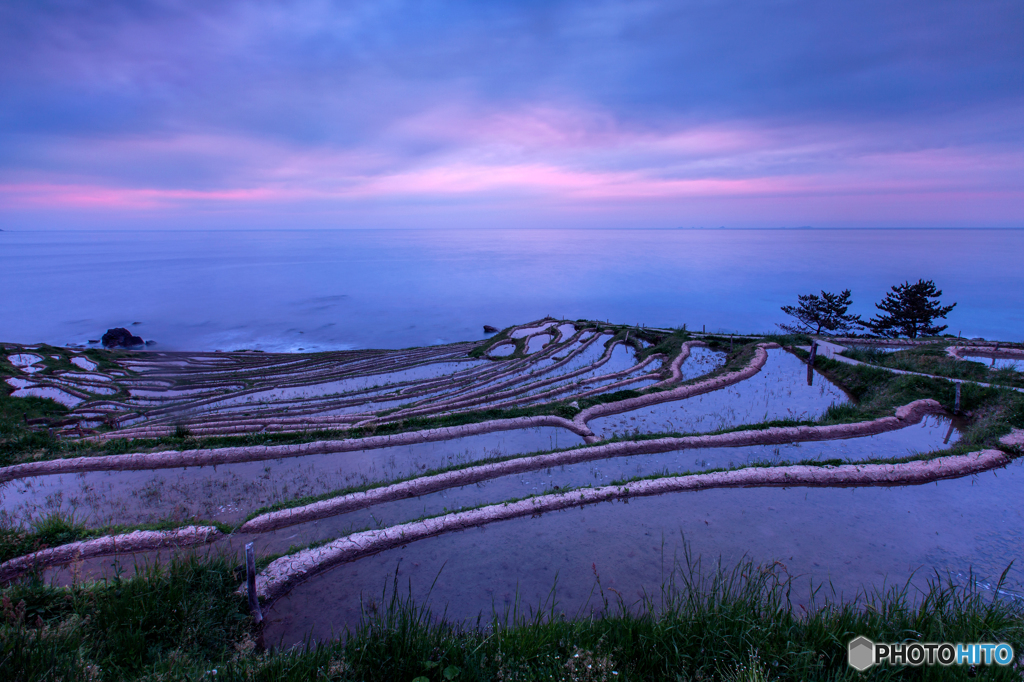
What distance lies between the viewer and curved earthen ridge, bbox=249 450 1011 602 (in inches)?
276

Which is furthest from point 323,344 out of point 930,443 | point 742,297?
point 742,297

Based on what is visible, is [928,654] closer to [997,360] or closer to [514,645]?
[514,645]

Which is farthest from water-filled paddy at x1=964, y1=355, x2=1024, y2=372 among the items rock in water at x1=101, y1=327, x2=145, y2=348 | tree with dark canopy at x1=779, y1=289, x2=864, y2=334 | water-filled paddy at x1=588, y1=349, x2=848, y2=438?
rock in water at x1=101, y1=327, x2=145, y2=348

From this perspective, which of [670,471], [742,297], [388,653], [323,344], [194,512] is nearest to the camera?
[388,653]

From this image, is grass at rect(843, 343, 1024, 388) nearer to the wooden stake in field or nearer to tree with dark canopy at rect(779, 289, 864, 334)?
the wooden stake in field

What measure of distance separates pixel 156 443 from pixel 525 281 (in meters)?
90.6

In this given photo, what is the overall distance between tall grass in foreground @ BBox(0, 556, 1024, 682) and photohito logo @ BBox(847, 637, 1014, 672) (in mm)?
97

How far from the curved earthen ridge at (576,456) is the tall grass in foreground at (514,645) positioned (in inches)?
142

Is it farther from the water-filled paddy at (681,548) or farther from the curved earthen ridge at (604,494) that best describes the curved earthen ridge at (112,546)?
the water-filled paddy at (681,548)

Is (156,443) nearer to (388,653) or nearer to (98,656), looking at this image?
(98,656)

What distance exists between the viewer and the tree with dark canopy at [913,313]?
38406mm

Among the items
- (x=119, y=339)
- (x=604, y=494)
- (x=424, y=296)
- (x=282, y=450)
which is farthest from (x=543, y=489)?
(x=424, y=296)

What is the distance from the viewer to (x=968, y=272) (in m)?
104

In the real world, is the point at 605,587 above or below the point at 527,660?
below
